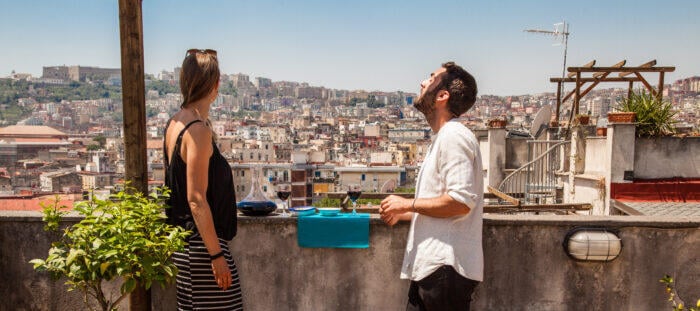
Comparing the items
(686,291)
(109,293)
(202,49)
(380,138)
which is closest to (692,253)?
(686,291)

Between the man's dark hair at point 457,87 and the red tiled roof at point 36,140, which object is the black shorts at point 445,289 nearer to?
the man's dark hair at point 457,87

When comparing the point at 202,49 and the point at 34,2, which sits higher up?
the point at 34,2

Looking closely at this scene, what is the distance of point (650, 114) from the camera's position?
23.1 feet

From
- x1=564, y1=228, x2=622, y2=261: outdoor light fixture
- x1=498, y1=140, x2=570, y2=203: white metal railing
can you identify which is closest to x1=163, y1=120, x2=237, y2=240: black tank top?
x1=564, y1=228, x2=622, y2=261: outdoor light fixture

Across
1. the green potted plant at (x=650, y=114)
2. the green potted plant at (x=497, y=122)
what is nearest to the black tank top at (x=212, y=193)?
the green potted plant at (x=650, y=114)

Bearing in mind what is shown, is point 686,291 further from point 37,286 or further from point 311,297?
point 37,286

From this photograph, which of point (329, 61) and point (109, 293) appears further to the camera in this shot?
point (329, 61)

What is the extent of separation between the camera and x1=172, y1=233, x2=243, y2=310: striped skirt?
205 cm

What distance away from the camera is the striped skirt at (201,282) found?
2053mm

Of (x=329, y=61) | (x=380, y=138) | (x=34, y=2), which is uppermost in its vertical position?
(x=34, y=2)

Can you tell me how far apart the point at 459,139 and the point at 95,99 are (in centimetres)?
17750

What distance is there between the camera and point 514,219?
2.59m

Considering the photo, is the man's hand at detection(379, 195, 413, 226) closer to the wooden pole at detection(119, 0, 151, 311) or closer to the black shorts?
the black shorts

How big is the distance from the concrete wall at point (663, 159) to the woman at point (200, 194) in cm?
655
